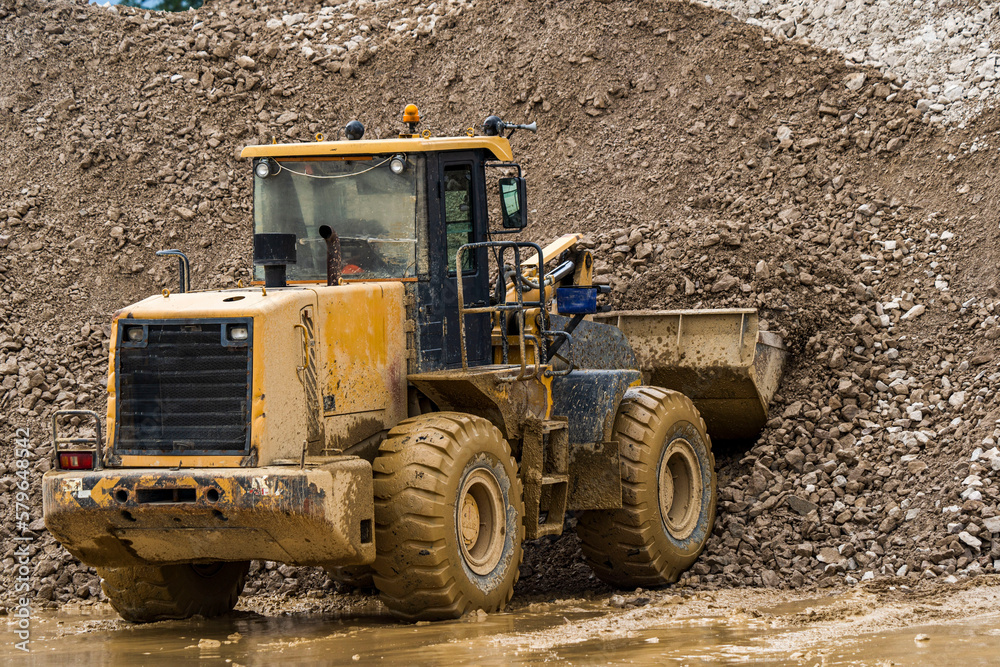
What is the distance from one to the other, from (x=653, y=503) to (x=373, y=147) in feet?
11.2

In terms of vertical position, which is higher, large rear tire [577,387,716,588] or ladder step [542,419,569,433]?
ladder step [542,419,569,433]

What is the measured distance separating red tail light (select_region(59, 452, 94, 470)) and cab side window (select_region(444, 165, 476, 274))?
2.65 metres

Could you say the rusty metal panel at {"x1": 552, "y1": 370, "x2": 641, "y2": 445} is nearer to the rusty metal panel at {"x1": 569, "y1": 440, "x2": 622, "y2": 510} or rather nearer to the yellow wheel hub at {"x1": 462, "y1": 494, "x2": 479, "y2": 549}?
the rusty metal panel at {"x1": 569, "y1": 440, "x2": 622, "y2": 510}

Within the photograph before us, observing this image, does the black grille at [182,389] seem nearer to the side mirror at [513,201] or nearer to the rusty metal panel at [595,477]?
the side mirror at [513,201]

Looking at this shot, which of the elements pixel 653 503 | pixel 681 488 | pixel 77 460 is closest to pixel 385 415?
pixel 77 460

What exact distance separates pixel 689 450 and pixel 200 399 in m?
4.53

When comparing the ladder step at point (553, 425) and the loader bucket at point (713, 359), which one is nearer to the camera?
the ladder step at point (553, 425)

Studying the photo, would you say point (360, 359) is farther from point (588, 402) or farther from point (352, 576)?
point (352, 576)

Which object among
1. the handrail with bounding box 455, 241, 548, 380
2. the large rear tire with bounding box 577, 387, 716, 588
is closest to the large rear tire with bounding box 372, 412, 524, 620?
the handrail with bounding box 455, 241, 548, 380

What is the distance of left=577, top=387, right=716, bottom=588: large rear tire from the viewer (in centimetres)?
951

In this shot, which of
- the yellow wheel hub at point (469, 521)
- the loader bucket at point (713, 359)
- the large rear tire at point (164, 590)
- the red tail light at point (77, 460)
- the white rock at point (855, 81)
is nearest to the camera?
the red tail light at point (77, 460)

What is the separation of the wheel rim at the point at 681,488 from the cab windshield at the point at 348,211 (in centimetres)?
297

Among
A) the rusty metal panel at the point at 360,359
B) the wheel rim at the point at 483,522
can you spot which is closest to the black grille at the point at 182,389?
the rusty metal panel at the point at 360,359

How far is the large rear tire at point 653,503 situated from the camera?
9508 mm
